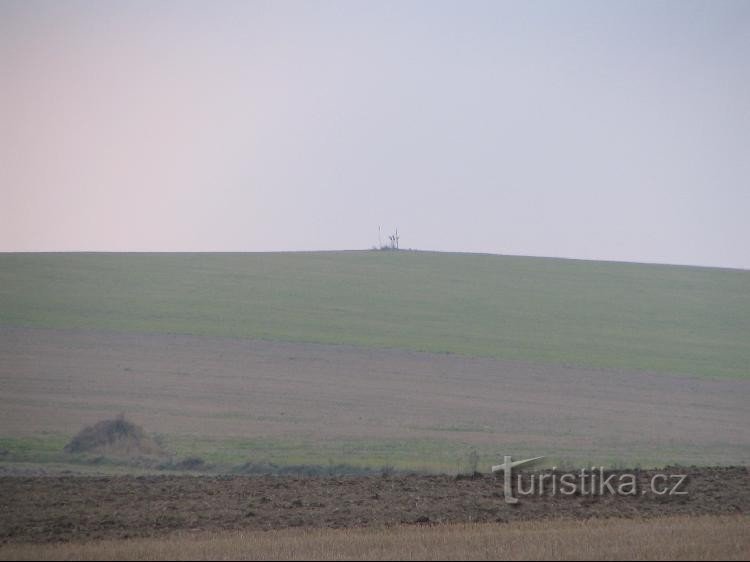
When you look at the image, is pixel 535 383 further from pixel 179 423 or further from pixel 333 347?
pixel 179 423

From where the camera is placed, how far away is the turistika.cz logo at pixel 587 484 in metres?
12.1

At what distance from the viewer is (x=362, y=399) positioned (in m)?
23.6

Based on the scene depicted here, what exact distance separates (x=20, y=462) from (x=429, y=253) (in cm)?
3943

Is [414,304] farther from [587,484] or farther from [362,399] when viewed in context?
[587,484]

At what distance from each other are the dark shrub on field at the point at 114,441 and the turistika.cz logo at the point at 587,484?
26.0 ft

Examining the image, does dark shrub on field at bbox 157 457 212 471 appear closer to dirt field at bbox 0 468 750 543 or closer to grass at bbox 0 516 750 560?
dirt field at bbox 0 468 750 543

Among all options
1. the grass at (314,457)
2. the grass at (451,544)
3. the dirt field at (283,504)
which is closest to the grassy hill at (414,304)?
the grass at (314,457)

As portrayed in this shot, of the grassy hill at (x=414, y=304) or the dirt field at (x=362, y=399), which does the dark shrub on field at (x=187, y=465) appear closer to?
the dirt field at (x=362, y=399)

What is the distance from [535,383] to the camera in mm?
26531

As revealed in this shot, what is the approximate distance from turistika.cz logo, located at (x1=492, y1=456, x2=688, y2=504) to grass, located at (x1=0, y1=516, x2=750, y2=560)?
1.67 meters

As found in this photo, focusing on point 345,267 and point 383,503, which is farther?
point 345,267

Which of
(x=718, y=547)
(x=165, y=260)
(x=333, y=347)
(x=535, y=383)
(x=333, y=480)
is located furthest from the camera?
(x=165, y=260)

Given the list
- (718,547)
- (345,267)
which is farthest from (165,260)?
(718,547)

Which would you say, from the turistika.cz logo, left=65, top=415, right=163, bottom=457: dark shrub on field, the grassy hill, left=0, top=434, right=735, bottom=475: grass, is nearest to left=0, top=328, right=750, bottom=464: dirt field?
left=0, top=434, right=735, bottom=475: grass
